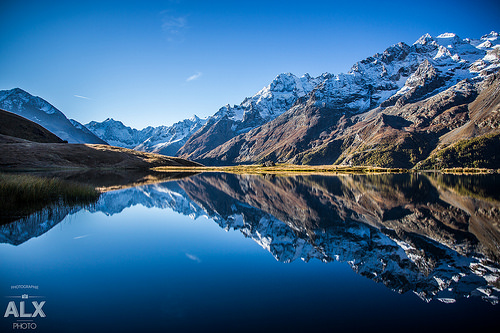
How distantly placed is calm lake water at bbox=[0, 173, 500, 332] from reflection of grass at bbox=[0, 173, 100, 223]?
2.81 metres

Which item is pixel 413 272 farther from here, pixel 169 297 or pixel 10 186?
pixel 10 186

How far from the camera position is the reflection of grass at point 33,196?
87.5 ft

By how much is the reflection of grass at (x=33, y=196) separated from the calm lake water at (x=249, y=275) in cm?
281

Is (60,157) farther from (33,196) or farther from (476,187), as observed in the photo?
(476,187)

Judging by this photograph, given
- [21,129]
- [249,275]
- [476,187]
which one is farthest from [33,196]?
[21,129]

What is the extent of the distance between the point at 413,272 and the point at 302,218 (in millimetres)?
15048

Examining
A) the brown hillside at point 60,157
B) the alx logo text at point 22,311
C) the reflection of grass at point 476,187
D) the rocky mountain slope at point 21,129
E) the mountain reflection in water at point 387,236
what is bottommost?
the reflection of grass at point 476,187

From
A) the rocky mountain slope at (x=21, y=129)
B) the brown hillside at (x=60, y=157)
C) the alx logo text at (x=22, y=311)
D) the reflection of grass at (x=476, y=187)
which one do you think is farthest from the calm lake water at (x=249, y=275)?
the rocky mountain slope at (x=21, y=129)

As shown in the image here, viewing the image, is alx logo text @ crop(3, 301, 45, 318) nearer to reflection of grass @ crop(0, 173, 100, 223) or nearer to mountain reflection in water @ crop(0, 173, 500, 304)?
mountain reflection in water @ crop(0, 173, 500, 304)

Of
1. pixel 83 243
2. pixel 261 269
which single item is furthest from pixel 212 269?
pixel 83 243

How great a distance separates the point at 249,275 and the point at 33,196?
2853 cm

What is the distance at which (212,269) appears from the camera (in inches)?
620

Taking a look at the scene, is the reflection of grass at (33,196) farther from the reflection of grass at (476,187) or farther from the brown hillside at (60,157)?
the brown hillside at (60,157)

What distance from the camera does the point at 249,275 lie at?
49.6ft
